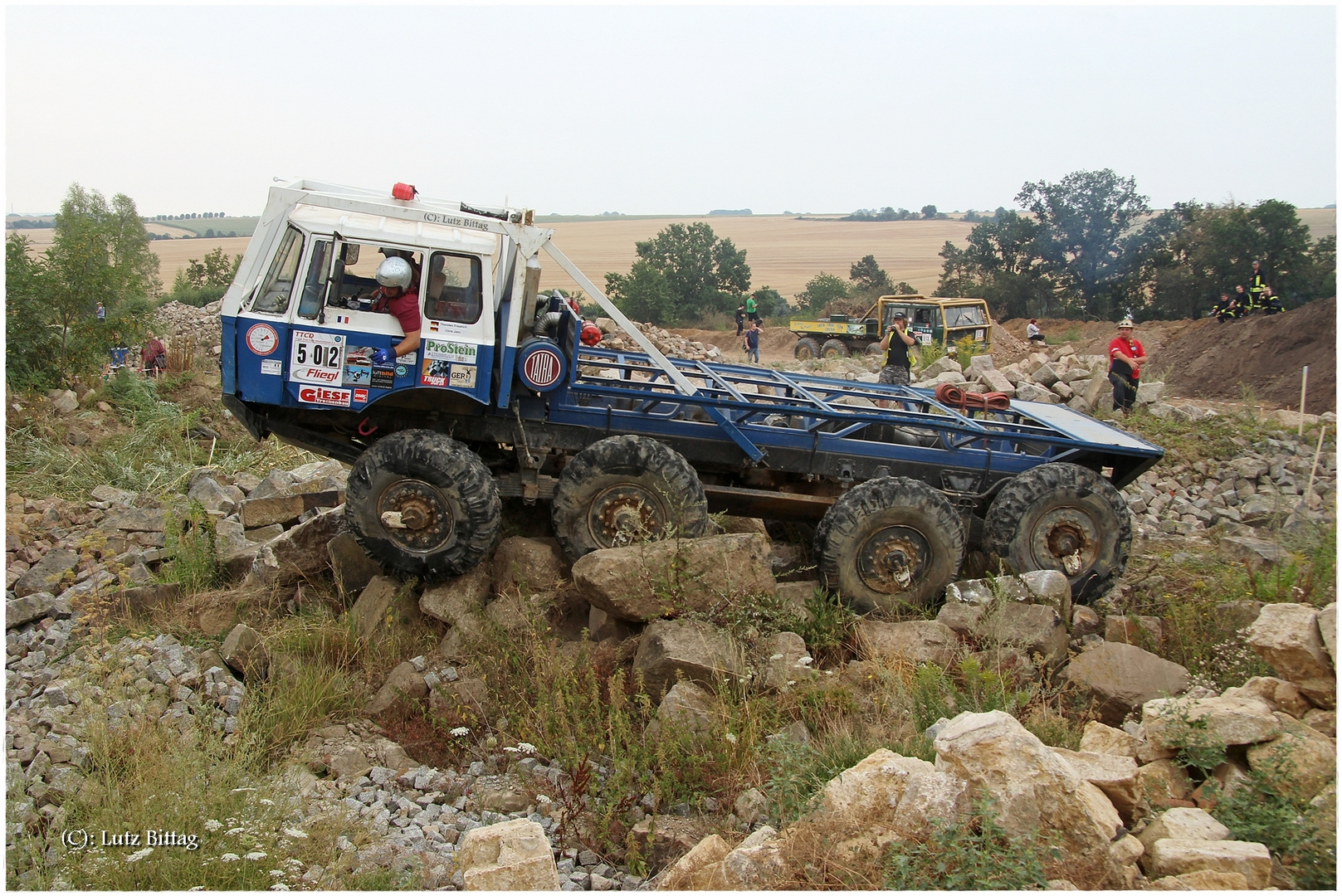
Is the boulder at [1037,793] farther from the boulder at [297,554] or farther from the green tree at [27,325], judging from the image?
the green tree at [27,325]

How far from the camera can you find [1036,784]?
412 cm

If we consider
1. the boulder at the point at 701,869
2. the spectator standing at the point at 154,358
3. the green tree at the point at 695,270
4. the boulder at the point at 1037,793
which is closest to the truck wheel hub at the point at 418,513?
the boulder at the point at 701,869

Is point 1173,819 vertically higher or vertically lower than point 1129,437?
lower

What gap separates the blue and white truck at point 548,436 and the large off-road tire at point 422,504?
0.04 feet

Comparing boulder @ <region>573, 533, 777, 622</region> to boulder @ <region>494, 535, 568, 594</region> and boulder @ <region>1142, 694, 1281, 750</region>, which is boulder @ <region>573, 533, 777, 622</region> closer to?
A: boulder @ <region>494, 535, 568, 594</region>

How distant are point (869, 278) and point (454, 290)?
36.9m

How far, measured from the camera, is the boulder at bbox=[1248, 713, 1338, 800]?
4.45 m

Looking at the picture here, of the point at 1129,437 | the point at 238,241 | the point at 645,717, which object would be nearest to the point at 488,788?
the point at 645,717

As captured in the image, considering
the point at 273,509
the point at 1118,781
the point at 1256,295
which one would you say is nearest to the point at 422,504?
the point at 273,509

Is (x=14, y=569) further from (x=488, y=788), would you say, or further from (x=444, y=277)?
(x=488, y=788)

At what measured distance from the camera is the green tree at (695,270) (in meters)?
38.8

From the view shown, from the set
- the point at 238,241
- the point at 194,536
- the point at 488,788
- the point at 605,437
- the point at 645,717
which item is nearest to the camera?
the point at 488,788

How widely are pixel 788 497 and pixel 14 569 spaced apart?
6.16 meters

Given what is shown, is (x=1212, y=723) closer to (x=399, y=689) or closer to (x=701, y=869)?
(x=701, y=869)
